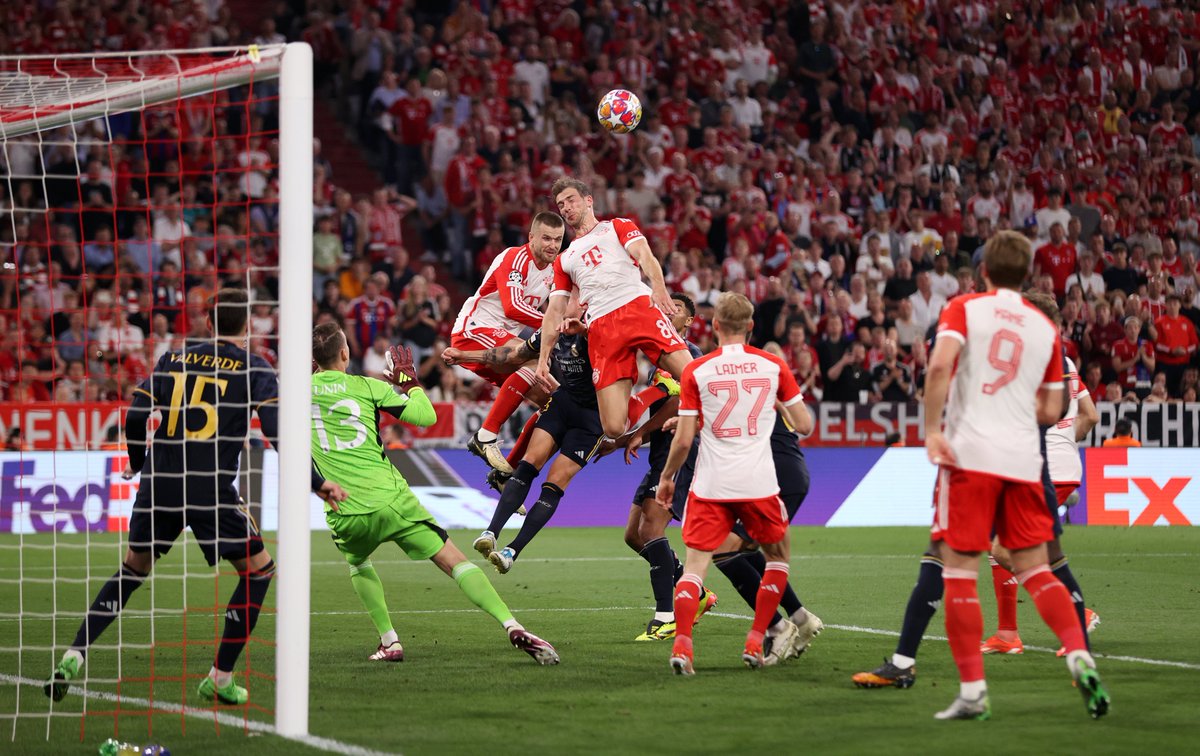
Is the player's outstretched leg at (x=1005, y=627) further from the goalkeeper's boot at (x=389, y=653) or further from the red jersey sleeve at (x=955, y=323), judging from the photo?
the goalkeeper's boot at (x=389, y=653)

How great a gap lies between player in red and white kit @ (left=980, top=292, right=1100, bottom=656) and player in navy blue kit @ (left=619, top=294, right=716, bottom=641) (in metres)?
2.04

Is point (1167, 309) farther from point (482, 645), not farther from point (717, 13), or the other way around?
point (482, 645)

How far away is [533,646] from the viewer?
8484 millimetres

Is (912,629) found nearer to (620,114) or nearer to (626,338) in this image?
(626,338)

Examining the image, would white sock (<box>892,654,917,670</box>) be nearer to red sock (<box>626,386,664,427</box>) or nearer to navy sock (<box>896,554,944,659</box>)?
navy sock (<box>896,554,944,659</box>)

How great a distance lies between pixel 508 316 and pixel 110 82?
182 inches

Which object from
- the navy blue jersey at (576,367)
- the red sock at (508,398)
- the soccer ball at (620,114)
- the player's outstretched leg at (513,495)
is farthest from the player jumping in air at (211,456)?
the soccer ball at (620,114)

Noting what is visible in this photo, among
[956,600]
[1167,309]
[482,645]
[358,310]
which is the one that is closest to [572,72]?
[358,310]

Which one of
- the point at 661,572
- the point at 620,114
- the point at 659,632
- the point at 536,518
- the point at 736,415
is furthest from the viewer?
the point at 620,114

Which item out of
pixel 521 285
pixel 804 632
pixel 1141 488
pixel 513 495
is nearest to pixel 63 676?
pixel 513 495

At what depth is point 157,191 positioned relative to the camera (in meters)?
20.3

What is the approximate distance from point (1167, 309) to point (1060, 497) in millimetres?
13352

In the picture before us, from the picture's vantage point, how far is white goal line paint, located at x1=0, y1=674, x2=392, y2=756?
6.18 m

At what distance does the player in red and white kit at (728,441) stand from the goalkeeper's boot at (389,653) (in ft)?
5.76
